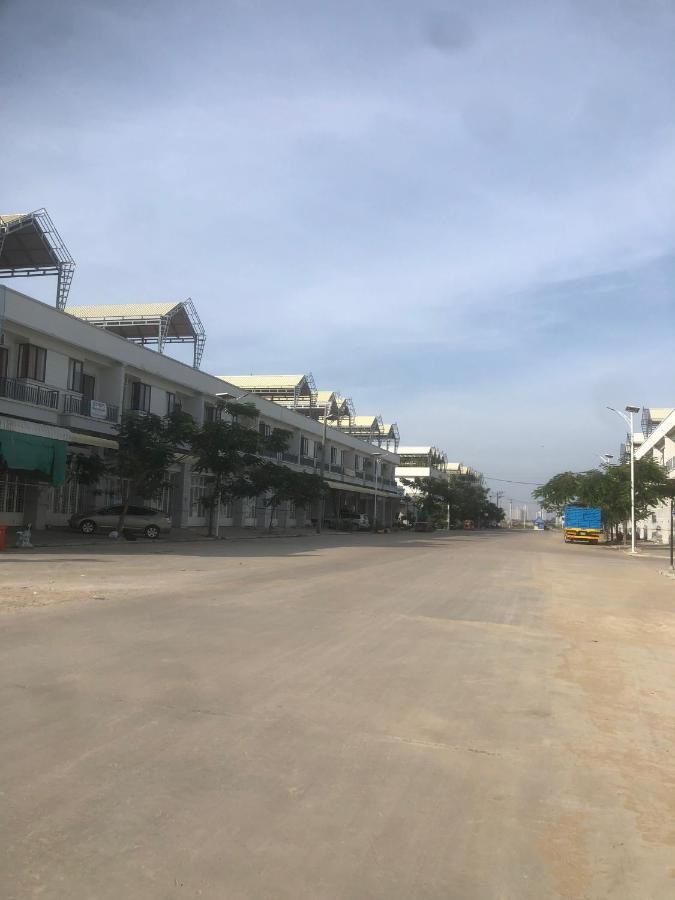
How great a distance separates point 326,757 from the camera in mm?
5355

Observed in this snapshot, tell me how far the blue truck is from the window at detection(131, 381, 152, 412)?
123ft

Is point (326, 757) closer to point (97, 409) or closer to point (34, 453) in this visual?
point (34, 453)

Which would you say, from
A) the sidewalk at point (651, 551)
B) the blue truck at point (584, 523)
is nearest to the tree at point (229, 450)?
the sidewalk at point (651, 551)

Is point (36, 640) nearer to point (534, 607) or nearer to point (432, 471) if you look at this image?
point (534, 607)

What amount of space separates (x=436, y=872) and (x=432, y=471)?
112 m

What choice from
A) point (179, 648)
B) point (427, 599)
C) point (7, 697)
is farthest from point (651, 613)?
point (7, 697)

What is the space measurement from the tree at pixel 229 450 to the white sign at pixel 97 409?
4.04 metres

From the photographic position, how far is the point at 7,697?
6.37 meters

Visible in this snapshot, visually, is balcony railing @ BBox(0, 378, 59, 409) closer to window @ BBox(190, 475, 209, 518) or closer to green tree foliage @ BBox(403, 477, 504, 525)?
window @ BBox(190, 475, 209, 518)

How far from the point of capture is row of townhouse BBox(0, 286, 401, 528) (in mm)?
26688

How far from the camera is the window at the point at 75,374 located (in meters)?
33.6

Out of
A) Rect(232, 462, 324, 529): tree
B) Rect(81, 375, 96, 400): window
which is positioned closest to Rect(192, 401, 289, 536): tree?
Rect(232, 462, 324, 529): tree

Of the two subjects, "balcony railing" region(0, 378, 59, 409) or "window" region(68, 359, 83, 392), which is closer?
"balcony railing" region(0, 378, 59, 409)

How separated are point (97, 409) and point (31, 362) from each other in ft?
11.6
